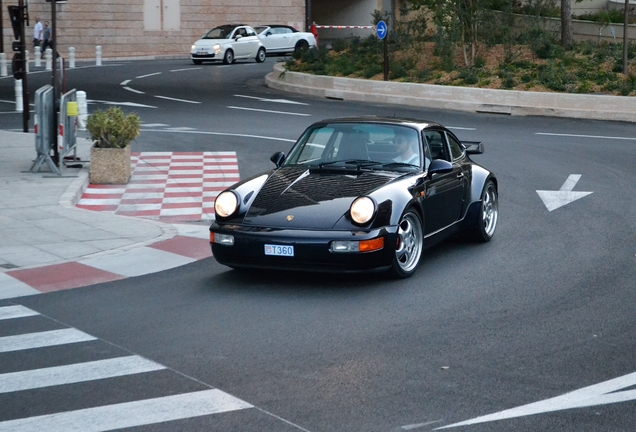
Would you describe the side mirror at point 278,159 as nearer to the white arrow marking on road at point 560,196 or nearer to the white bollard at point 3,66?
the white arrow marking on road at point 560,196

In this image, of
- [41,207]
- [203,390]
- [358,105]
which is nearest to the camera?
[203,390]

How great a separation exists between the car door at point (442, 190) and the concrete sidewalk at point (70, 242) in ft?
7.67

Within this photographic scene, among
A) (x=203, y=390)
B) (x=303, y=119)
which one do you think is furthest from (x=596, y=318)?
(x=303, y=119)

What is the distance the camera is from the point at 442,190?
9.50m

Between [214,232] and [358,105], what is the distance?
17.6 meters

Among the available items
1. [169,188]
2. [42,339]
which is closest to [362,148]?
[42,339]

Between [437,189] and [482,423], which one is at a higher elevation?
[437,189]

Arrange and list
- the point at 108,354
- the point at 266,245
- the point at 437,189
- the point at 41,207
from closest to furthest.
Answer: the point at 108,354 < the point at 266,245 < the point at 437,189 < the point at 41,207

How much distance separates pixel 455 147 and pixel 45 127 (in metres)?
6.83

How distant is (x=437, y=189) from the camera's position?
938 cm

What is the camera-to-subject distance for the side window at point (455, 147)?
10.2m

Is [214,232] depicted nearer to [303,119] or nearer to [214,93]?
[303,119]

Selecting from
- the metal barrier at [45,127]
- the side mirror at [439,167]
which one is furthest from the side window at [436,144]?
the metal barrier at [45,127]

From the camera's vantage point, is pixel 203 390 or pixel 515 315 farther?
pixel 515 315
